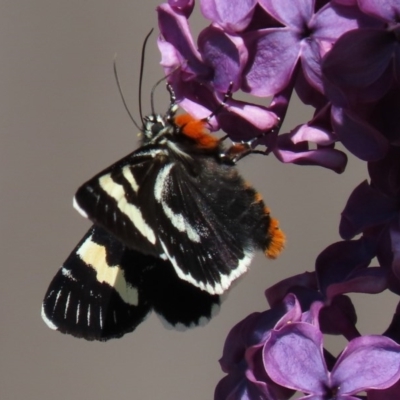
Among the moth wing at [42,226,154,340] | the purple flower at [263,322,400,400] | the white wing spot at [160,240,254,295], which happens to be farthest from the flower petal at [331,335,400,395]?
the moth wing at [42,226,154,340]

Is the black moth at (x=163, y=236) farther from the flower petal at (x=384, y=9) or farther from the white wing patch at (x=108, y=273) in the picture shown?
the flower petal at (x=384, y=9)

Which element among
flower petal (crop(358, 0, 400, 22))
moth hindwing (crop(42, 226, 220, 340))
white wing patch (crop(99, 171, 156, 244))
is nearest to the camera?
flower petal (crop(358, 0, 400, 22))

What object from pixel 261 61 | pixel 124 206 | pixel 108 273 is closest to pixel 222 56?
pixel 261 61

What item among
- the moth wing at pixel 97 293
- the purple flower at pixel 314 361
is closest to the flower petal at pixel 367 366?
the purple flower at pixel 314 361

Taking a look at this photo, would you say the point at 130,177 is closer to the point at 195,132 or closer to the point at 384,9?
the point at 195,132

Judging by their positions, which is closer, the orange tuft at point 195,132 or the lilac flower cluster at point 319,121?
the lilac flower cluster at point 319,121

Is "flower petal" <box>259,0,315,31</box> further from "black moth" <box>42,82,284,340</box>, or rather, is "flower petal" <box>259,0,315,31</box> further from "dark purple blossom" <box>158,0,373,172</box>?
"black moth" <box>42,82,284,340</box>

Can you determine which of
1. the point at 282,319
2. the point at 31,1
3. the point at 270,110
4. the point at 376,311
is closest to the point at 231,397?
the point at 282,319
